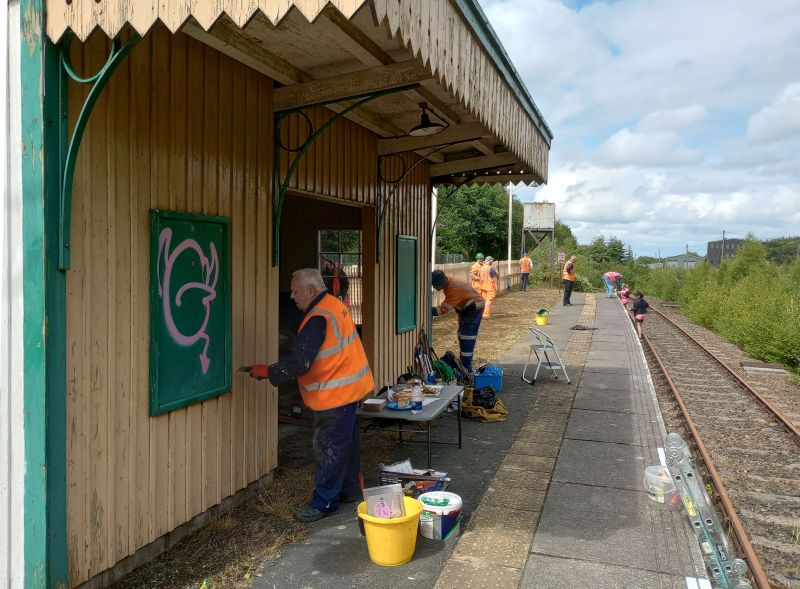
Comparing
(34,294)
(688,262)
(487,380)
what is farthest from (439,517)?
(688,262)

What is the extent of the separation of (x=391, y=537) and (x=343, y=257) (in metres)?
5.78

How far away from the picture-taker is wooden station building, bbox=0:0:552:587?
119 inches

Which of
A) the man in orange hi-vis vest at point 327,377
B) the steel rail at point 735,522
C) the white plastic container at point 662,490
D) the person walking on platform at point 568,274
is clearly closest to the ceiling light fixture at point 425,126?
the man in orange hi-vis vest at point 327,377

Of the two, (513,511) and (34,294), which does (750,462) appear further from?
(34,294)

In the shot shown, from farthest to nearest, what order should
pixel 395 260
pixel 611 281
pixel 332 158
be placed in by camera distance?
pixel 611 281 → pixel 395 260 → pixel 332 158

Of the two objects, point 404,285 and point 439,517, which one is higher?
point 404,285

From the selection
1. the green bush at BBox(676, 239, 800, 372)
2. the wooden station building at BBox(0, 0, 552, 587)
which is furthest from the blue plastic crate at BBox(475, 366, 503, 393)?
the green bush at BBox(676, 239, 800, 372)

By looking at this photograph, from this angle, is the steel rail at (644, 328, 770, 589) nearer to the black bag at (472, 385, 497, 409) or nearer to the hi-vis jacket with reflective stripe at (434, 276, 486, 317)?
the black bag at (472, 385, 497, 409)

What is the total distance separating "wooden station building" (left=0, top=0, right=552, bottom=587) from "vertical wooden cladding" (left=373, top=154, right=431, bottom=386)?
1735 millimetres

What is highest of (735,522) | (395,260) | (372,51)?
(372,51)

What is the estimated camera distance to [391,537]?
370cm

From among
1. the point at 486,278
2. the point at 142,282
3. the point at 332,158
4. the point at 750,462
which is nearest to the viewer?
the point at 142,282

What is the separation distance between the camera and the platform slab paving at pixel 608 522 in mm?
3648

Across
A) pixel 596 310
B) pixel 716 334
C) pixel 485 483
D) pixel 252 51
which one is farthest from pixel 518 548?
pixel 596 310
